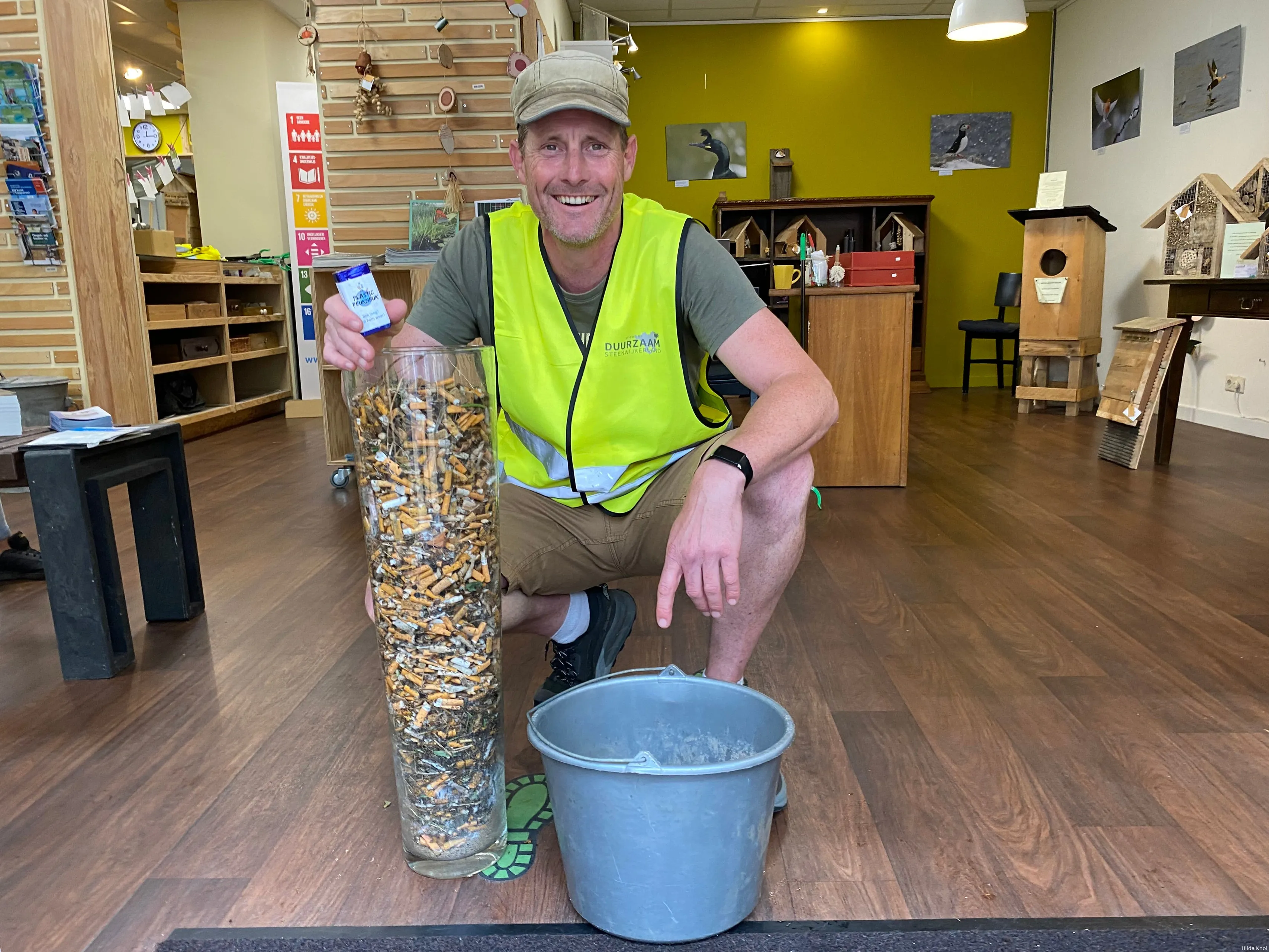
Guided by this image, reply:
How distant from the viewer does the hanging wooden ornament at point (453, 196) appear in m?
3.99

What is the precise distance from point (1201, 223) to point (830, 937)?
4375 millimetres

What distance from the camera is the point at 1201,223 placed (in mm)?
4277

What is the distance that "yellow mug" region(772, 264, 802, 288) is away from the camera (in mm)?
5715

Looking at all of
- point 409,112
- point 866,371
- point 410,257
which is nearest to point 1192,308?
point 866,371

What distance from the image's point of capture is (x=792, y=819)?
53.1 inches

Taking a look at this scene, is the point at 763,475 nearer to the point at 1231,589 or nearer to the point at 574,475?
the point at 574,475

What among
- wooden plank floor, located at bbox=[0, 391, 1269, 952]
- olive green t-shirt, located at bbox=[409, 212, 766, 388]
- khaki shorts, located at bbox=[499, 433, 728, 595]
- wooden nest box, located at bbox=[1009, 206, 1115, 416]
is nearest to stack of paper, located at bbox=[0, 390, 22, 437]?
wooden plank floor, located at bbox=[0, 391, 1269, 952]

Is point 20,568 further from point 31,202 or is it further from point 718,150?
point 718,150

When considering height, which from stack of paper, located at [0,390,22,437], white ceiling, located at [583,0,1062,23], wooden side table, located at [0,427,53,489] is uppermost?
white ceiling, located at [583,0,1062,23]

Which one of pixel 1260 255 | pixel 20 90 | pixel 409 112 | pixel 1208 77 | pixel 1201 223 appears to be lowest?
pixel 1260 255

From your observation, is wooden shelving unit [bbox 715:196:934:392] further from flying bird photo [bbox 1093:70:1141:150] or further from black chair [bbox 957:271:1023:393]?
flying bird photo [bbox 1093:70:1141:150]

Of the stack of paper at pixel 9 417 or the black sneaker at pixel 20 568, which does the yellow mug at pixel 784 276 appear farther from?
the stack of paper at pixel 9 417

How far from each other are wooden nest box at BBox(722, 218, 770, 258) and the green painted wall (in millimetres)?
481

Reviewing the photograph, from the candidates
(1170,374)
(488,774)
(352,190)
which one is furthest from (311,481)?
(1170,374)
